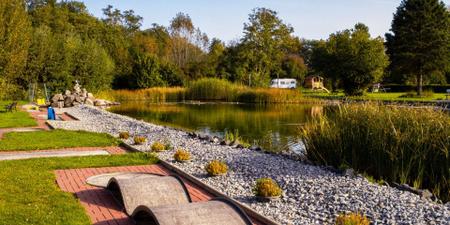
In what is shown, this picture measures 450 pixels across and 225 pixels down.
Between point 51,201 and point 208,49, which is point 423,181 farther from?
point 208,49

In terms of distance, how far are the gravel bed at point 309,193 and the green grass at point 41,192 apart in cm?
138

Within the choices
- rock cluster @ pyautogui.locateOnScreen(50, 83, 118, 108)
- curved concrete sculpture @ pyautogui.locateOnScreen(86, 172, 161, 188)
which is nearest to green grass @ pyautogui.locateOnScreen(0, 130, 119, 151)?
curved concrete sculpture @ pyautogui.locateOnScreen(86, 172, 161, 188)

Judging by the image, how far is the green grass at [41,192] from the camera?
521 cm

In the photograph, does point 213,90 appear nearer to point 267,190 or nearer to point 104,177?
point 104,177

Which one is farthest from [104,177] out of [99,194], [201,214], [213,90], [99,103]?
[213,90]

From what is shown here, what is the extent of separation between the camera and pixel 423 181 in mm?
7809

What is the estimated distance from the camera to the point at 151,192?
572 centimetres

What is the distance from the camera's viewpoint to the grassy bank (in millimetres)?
37219

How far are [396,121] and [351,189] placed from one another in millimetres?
2597

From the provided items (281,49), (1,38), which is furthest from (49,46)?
(281,49)

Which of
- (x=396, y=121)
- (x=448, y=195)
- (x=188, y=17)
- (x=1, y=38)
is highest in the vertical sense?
(x=188, y=17)

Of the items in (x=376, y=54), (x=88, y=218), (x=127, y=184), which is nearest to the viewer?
(x=88, y=218)

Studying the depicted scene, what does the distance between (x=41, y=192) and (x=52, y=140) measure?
238 inches

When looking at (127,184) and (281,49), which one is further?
(281,49)
